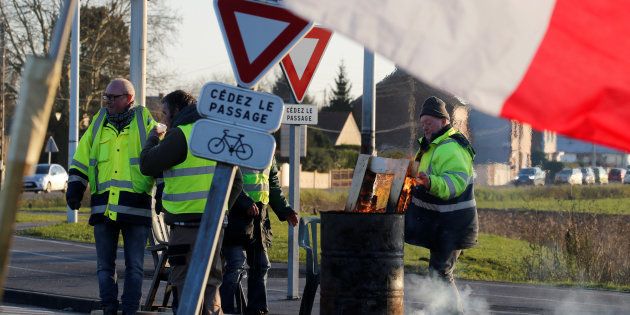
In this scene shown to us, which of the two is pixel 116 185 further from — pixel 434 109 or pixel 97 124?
pixel 434 109

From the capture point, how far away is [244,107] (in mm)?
5512

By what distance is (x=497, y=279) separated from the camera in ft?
61.1

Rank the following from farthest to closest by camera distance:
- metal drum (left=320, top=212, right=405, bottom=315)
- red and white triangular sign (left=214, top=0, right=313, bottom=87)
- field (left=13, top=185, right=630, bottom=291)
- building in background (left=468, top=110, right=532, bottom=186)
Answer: field (left=13, top=185, right=630, bottom=291), building in background (left=468, top=110, right=532, bottom=186), metal drum (left=320, top=212, right=405, bottom=315), red and white triangular sign (left=214, top=0, right=313, bottom=87)

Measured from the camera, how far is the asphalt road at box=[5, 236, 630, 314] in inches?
535

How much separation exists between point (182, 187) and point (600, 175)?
76.4ft

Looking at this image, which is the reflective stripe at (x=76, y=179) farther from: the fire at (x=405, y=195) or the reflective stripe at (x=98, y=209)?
the fire at (x=405, y=195)

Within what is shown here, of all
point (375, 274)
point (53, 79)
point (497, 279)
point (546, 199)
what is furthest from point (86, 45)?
point (53, 79)

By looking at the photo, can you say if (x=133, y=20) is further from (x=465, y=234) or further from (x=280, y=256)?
(x=280, y=256)

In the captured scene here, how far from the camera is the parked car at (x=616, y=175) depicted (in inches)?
1153

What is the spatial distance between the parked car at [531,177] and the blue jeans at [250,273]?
473 inches

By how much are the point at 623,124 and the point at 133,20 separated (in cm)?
967

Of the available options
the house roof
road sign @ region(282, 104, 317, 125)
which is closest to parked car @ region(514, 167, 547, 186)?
the house roof

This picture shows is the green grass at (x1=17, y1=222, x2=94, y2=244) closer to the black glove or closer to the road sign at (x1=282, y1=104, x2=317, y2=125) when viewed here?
the road sign at (x1=282, y1=104, x2=317, y2=125)

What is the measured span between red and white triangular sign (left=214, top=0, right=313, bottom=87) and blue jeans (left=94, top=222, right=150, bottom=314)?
3.78 m
